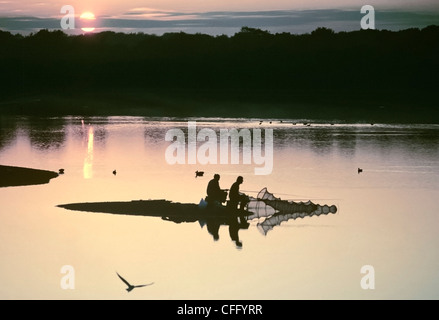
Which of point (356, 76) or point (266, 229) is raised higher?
point (356, 76)

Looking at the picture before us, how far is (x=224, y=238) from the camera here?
110ft

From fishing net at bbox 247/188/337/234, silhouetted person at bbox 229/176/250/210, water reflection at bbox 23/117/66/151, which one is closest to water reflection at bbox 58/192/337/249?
fishing net at bbox 247/188/337/234

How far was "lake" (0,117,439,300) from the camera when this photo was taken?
27.7 m

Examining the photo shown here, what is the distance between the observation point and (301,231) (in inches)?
1384

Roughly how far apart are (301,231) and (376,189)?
56.3ft

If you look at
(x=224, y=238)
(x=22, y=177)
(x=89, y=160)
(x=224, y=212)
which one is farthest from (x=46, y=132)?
(x=224, y=238)

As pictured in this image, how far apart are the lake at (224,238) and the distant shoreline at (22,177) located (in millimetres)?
924

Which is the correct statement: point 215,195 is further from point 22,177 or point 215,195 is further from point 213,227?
point 22,177

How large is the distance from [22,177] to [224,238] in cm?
1914

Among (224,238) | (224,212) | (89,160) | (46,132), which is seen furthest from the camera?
(46,132)

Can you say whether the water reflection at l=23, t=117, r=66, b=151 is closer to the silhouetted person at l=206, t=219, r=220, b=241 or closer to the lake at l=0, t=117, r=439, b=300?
the lake at l=0, t=117, r=439, b=300

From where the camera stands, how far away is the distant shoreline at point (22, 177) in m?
47.4

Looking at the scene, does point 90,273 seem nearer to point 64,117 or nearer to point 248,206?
point 248,206
